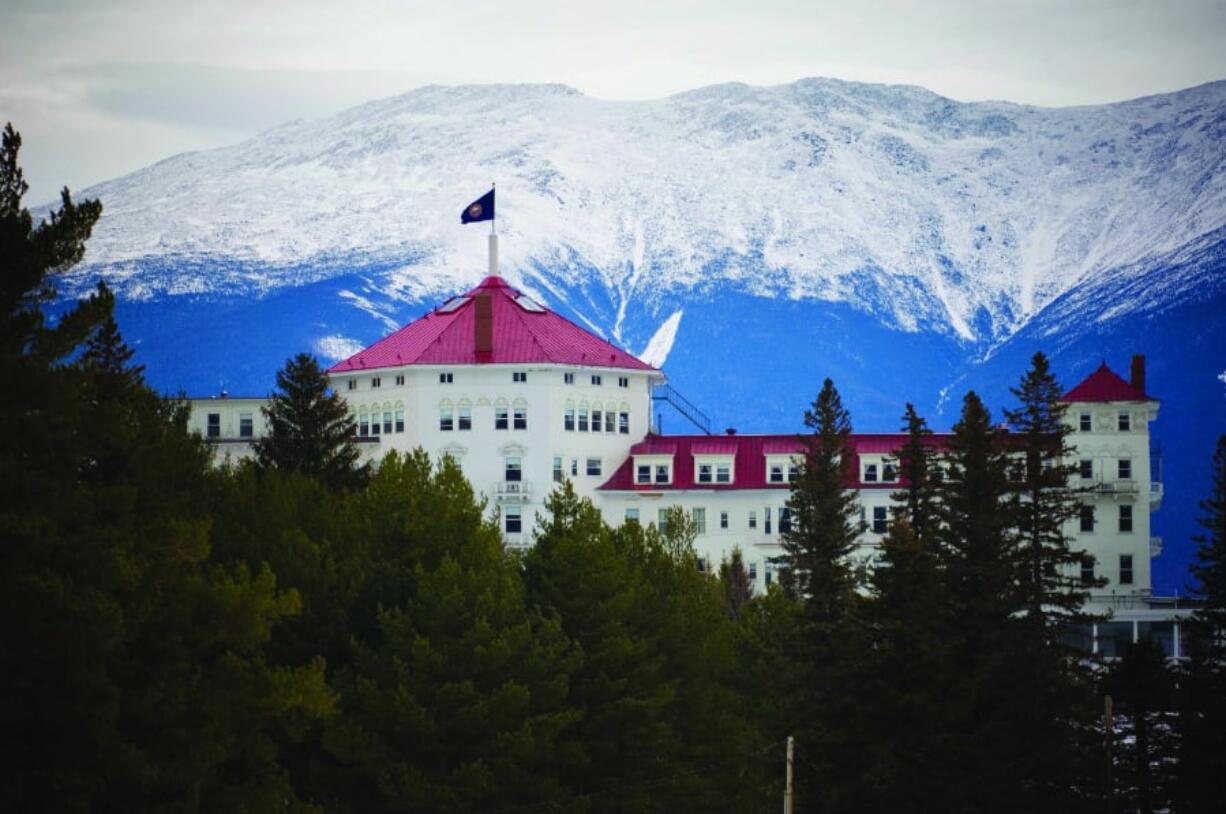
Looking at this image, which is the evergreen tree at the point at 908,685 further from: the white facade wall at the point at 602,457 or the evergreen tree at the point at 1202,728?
the white facade wall at the point at 602,457

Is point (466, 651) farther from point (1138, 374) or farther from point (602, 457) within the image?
point (1138, 374)

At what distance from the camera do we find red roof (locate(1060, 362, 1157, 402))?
148m

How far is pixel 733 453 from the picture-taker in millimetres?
148375

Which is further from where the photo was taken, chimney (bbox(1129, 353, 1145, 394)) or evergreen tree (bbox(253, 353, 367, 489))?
chimney (bbox(1129, 353, 1145, 394))

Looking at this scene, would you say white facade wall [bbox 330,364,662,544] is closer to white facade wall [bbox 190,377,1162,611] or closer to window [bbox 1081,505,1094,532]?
white facade wall [bbox 190,377,1162,611]

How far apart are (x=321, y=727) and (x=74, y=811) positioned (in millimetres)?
18080

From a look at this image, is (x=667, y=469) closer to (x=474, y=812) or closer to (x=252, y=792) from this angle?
(x=474, y=812)

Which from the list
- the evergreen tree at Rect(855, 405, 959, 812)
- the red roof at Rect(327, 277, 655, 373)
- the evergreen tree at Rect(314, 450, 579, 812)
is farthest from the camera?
the red roof at Rect(327, 277, 655, 373)

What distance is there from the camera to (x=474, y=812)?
219 ft

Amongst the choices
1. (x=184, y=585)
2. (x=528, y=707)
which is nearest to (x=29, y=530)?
(x=184, y=585)

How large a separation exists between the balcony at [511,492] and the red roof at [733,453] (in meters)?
5.01

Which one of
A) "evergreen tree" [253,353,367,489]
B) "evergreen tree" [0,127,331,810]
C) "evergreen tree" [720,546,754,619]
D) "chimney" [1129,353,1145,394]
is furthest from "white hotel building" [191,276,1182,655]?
"evergreen tree" [0,127,331,810]

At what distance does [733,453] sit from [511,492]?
14.3m

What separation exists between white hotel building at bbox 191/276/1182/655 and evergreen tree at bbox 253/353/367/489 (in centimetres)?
3450
